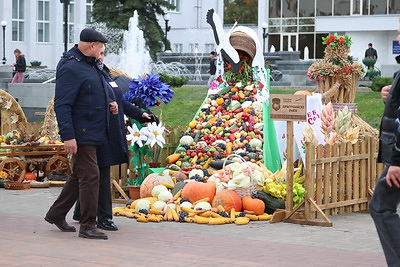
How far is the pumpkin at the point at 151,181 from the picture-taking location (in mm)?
11008

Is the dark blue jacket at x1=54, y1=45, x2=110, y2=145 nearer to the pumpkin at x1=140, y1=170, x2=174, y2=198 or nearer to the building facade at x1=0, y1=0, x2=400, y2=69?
the pumpkin at x1=140, y1=170, x2=174, y2=198

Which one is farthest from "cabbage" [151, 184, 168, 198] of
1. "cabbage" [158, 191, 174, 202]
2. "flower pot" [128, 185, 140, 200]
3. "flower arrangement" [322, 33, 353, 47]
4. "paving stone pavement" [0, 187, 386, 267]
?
"flower arrangement" [322, 33, 353, 47]

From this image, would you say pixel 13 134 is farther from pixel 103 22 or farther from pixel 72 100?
pixel 103 22

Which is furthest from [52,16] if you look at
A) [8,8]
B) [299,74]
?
[299,74]

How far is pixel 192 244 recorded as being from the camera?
838 centimetres

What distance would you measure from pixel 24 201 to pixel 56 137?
318cm

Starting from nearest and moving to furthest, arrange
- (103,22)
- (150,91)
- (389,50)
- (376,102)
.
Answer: (150,91) → (376,102) → (103,22) → (389,50)

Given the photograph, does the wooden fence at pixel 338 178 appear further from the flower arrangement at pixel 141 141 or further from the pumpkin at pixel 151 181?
the flower arrangement at pixel 141 141

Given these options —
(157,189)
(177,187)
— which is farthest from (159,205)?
(177,187)

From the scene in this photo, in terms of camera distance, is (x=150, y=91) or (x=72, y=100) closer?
(x=72, y=100)

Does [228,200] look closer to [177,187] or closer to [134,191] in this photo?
[177,187]

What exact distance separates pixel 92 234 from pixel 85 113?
1.16 meters

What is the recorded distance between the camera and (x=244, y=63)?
1247cm

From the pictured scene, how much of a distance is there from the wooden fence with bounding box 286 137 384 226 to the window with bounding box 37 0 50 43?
2086 inches
